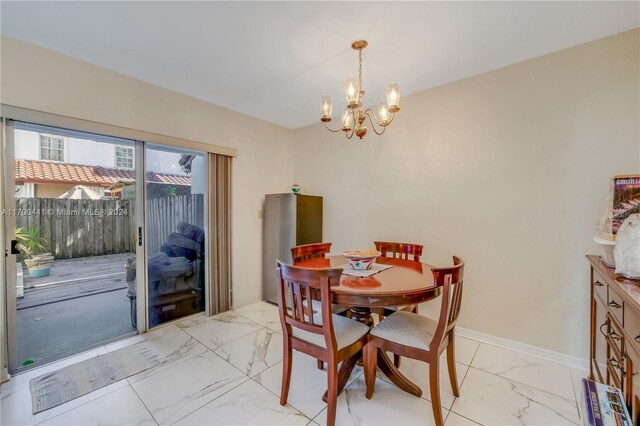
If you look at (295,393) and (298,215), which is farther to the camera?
(298,215)

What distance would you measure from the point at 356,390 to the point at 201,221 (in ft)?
8.24

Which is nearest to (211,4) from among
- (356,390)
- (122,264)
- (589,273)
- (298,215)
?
(298,215)

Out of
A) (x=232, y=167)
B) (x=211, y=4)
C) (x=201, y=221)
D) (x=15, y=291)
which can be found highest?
(x=211, y=4)

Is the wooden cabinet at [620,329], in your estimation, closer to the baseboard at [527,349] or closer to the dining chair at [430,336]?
the baseboard at [527,349]

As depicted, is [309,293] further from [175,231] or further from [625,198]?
[175,231]

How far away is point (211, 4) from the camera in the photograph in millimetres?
1664

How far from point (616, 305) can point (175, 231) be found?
12.1 feet

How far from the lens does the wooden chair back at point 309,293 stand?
4.75ft

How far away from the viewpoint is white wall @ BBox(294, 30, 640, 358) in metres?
2.00

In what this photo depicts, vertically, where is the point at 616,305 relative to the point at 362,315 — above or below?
above

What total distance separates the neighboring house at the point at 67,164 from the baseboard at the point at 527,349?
12.0 feet

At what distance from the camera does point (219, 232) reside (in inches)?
127

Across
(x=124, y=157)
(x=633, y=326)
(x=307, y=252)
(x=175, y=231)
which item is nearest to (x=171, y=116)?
(x=124, y=157)

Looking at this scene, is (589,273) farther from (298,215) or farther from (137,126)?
(137,126)
